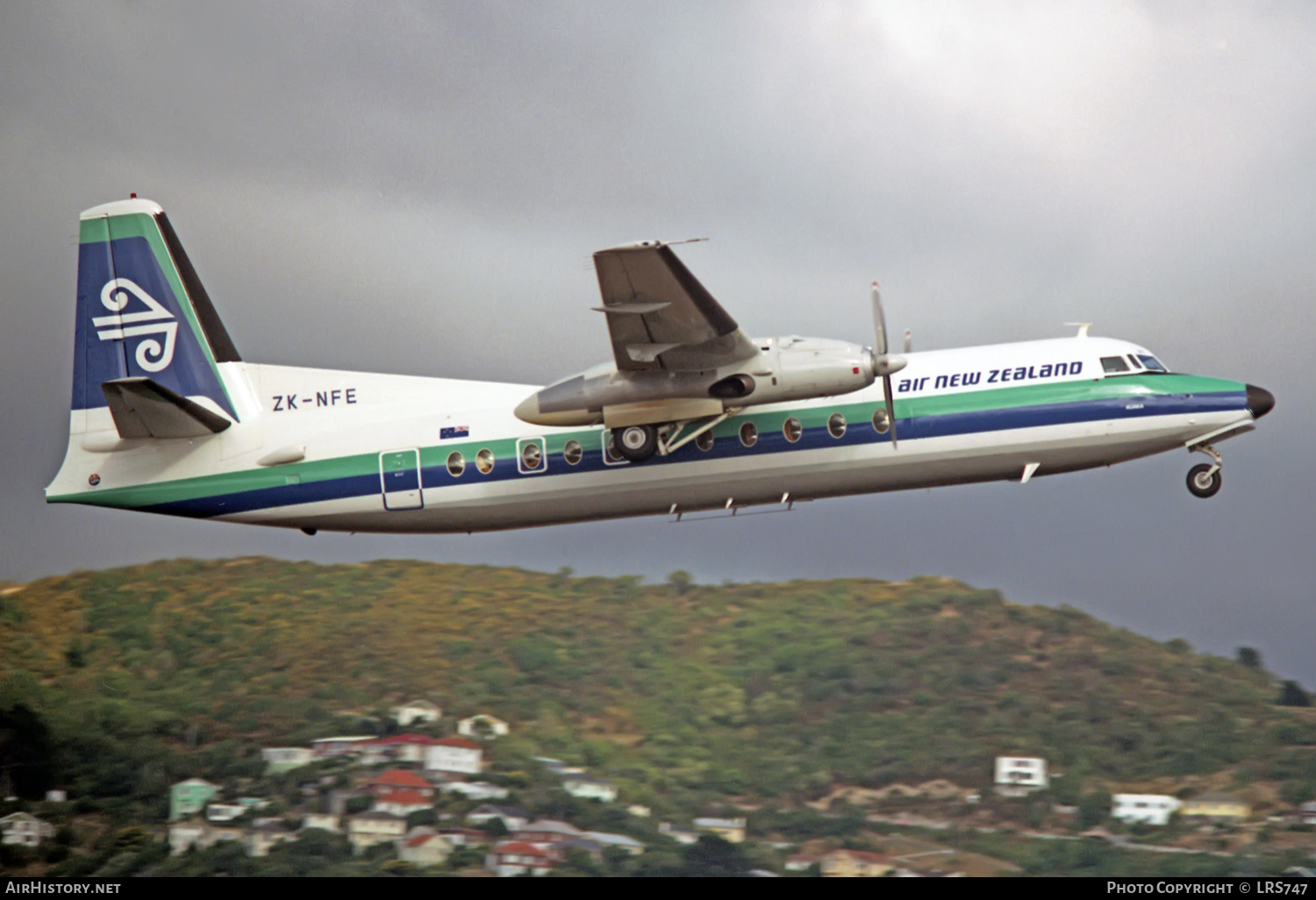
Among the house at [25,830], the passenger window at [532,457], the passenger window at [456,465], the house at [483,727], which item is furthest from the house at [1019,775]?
the passenger window at [456,465]

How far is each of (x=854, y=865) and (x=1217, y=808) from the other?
1352cm

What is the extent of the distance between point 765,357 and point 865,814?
104 ft

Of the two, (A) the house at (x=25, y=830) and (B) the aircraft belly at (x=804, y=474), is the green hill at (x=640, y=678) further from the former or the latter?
(B) the aircraft belly at (x=804, y=474)

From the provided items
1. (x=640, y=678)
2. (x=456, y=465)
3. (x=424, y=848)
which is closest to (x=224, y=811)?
(x=424, y=848)

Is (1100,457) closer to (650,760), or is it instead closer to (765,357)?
(765,357)

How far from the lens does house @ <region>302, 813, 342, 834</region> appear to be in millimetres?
43188

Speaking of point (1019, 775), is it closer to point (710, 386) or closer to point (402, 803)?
point (402, 803)

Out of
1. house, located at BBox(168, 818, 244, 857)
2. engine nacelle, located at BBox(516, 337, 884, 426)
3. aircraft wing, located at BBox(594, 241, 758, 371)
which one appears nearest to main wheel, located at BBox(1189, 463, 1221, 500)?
engine nacelle, located at BBox(516, 337, 884, 426)

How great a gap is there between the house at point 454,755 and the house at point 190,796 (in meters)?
7.08

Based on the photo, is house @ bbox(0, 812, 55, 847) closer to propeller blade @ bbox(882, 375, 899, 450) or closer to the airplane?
the airplane

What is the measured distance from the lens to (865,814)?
4609 centimetres

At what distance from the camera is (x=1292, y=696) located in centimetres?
5356
